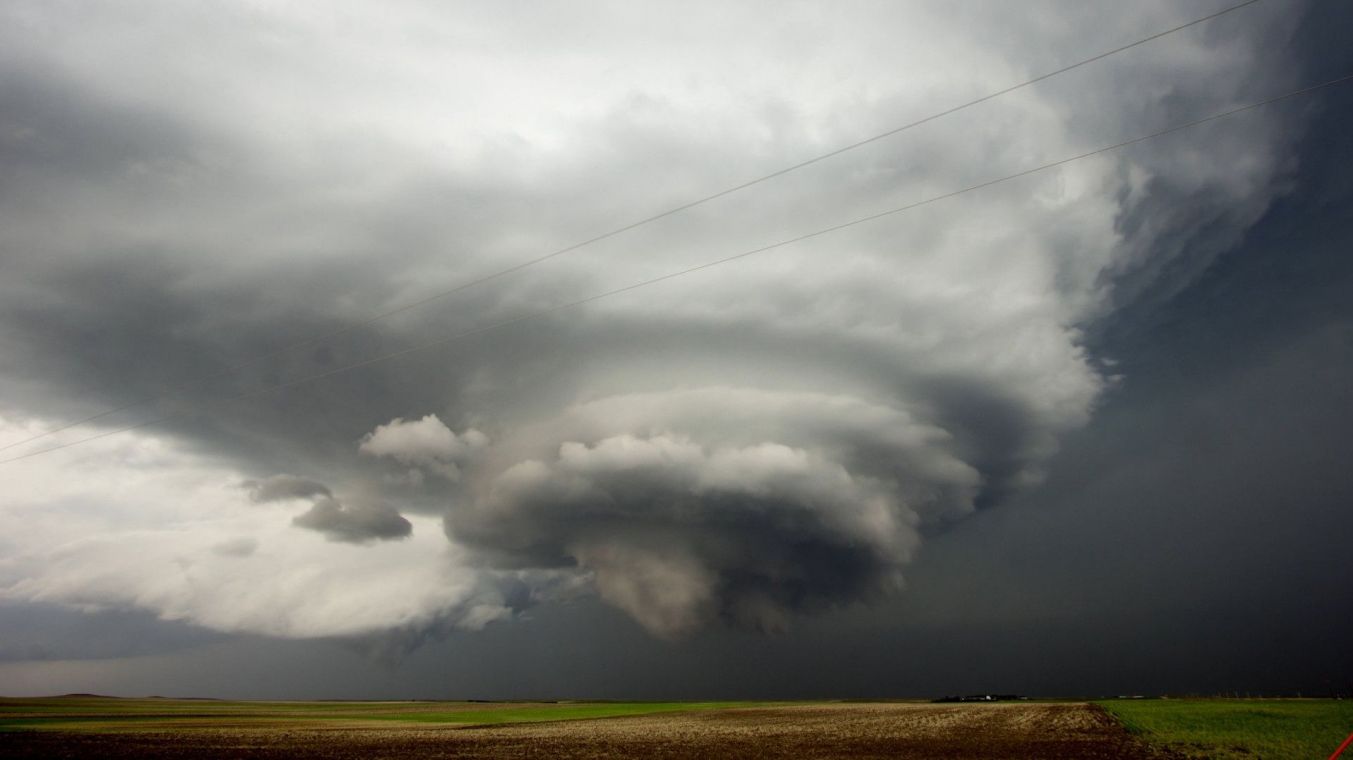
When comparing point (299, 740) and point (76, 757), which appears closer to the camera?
point (76, 757)

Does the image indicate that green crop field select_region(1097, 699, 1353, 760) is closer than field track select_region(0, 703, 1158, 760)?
Yes

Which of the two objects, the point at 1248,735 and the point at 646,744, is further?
the point at 646,744

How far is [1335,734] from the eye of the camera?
164 feet

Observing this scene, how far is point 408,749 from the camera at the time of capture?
171 ft

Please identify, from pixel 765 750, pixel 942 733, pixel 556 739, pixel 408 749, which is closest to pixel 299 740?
pixel 408 749

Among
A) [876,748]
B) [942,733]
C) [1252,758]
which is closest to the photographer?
[1252,758]

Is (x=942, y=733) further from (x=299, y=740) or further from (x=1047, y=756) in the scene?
(x=299, y=740)

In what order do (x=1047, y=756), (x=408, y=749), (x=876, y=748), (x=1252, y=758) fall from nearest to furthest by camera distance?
1. (x=1252, y=758)
2. (x=1047, y=756)
3. (x=876, y=748)
4. (x=408, y=749)

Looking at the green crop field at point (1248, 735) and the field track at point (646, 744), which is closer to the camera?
the green crop field at point (1248, 735)

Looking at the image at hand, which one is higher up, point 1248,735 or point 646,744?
point 1248,735

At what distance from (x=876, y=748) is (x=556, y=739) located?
28949mm

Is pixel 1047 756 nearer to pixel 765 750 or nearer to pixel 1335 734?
pixel 765 750

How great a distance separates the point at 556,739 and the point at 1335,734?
59822 mm

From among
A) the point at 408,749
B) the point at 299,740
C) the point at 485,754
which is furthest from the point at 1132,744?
the point at 299,740
